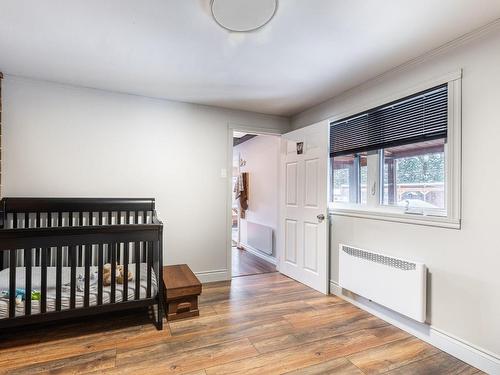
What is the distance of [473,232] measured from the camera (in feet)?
6.03

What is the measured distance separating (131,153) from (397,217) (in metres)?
2.75

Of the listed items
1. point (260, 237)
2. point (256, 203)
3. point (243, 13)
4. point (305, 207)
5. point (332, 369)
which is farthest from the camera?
point (256, 203)

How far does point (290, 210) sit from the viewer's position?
3.59 metres

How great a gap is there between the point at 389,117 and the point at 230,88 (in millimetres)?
1555

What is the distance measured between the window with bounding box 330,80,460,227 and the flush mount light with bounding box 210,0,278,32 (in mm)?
1418

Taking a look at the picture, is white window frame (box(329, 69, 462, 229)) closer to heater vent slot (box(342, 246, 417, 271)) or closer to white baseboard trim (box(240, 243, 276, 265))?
heater vent slot (box(342, 246, 417, 271))

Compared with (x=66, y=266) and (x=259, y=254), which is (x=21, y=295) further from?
(x=259, y=254)

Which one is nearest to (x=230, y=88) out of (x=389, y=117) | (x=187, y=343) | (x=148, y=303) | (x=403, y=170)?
(x=389, y=117)

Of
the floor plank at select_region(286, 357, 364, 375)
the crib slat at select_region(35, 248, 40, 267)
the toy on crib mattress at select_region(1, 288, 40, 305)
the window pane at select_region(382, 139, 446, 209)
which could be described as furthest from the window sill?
the crib slat at select_region(35, 248, 40, 267)

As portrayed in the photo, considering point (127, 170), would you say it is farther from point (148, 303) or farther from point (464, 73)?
point (464, 73)

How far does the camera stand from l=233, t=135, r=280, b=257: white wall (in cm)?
442

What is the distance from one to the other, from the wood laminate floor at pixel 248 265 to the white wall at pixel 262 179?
312 mm

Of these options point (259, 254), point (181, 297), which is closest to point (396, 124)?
point (181, 297)

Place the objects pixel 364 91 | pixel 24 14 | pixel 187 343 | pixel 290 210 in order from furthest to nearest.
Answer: pixel 290 210 → pixel 364 91 → pixel 187 343 → pixel 24 14
